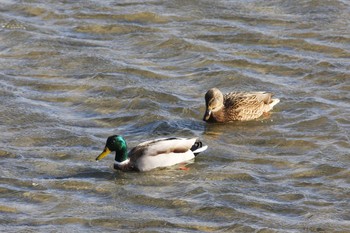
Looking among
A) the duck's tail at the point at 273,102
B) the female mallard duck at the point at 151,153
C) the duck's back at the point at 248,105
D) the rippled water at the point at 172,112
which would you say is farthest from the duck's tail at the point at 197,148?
the duck's tail at the point at 273,102

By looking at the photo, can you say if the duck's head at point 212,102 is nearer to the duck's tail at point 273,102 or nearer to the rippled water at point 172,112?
the rippled water at point 172,112

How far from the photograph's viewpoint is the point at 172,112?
15.1 m

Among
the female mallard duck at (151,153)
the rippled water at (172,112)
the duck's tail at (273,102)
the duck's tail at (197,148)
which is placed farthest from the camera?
the duck's tail at (273,102)

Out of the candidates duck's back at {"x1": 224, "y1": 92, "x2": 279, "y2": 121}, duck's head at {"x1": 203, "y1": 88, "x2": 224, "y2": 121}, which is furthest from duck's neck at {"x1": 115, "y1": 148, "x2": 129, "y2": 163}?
duck's back at {"x1": 224, "y1": 92, "x2": 279, "y2": 121}

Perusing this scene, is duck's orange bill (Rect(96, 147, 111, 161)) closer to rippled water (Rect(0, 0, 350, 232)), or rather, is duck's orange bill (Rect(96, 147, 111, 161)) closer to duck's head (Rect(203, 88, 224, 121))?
rippled water (Rect(0, 0, 350, 232))

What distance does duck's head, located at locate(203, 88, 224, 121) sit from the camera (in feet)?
49.2

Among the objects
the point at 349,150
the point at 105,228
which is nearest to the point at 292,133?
the point at 349,150

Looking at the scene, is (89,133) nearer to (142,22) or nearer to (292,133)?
(292,133)

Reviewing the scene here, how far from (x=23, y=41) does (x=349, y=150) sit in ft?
20.0

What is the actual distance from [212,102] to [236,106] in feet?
1.28

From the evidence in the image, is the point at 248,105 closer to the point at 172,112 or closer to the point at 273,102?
the point at 273,102

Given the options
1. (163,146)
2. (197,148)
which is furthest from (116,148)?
(197,148)

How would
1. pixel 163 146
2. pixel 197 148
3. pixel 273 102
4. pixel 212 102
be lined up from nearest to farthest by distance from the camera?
pixel 163 146 < pixel 197 148 < pixel 212 102 < pixel 273 102

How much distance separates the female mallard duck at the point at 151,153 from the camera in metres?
13.3
